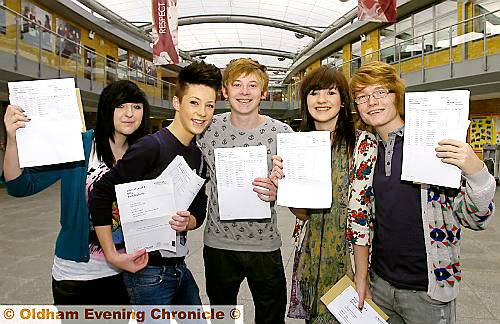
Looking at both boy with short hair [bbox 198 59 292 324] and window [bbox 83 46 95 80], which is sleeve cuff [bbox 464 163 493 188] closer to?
boy with short hair [bbox 198 59 292 324]

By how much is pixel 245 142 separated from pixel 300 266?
2.33 feet

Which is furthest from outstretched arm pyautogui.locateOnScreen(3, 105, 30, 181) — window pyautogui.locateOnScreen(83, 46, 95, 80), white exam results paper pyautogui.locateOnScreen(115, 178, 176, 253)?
window pyautogui.locateOnScreen(83, 46, 95, 80)

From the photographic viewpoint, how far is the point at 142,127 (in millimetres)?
2025

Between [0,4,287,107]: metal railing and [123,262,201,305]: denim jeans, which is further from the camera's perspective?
[0,4,287,107]: metal railing

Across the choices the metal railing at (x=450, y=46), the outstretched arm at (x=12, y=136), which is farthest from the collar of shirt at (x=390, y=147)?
the metal railing at (x=450, y=46)

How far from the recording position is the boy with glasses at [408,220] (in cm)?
145

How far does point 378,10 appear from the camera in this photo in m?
8.54

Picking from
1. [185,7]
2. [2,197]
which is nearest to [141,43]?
[185,7]

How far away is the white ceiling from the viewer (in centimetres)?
2175

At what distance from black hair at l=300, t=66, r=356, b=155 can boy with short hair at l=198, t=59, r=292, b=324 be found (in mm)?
241

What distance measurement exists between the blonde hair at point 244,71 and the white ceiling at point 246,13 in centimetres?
1954

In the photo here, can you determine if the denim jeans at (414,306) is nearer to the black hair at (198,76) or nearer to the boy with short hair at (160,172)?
the boy with short hair at (160,172)

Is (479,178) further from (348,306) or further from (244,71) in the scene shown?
(244,71)

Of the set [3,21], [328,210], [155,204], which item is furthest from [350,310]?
[3,21]
